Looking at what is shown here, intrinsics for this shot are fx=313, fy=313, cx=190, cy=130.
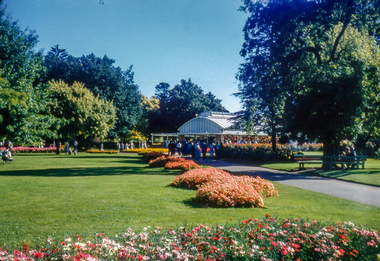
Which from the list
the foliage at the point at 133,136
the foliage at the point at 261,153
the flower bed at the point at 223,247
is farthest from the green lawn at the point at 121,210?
the foliage at the point at 133,136

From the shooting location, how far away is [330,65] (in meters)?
17.7

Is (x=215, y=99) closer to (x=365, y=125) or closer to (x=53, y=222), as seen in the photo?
(x=365, y=125)

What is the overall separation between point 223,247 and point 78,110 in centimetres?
3468

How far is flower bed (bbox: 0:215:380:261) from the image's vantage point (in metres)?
3.89

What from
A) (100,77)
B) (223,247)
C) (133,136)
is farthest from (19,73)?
(133,136)

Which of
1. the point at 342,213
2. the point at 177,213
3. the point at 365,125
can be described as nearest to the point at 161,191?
the point at 177,213

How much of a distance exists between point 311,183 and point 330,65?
830cm

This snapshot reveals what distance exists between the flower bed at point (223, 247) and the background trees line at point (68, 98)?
7.70ft

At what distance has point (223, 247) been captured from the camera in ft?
13.8

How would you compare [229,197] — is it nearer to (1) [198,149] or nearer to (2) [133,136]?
(1) [198,149]

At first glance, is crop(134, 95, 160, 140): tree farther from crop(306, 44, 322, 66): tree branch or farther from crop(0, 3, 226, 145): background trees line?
crop(306, 44, 322, 66): tree branch

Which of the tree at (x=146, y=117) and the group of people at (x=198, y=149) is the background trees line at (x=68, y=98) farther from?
the group of people at (x=198, y=149)

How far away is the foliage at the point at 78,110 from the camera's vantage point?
119ft

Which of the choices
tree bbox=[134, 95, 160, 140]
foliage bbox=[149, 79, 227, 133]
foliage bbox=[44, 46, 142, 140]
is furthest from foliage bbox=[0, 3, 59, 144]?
foliage bbox=[149, 79, 227, 133]
